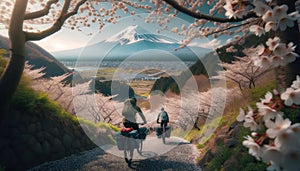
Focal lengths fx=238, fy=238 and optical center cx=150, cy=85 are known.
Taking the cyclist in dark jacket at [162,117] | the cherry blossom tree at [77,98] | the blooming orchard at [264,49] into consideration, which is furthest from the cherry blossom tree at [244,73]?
the cherry blossom tree at [77,98]

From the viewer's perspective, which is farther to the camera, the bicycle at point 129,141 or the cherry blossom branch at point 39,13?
the bicycle at point 129,141

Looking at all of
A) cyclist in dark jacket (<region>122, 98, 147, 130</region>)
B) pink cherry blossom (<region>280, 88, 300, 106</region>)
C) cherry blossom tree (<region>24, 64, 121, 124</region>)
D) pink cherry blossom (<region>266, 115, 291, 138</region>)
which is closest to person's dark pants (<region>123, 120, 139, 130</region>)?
cyclist in dark jacket (<region>122, 98, 147, 130</region>)

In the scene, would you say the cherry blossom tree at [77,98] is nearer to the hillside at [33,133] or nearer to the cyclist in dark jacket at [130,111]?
the hillside at [33,133]

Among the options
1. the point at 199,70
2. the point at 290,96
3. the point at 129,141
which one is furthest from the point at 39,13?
the point at 199,70

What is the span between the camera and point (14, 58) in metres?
4.79

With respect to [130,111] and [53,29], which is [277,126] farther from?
[130,111]

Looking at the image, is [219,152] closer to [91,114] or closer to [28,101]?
[28,101]

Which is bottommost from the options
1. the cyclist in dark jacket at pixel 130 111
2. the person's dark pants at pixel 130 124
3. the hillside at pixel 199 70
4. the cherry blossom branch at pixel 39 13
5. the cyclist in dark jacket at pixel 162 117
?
the hillside at pixel 199 70

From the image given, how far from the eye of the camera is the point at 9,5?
655cm

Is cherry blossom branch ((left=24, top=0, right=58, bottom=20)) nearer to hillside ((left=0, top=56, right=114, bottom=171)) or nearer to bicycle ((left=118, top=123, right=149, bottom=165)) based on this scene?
hillside ((left=0, top=56, right=114, bottom=171))

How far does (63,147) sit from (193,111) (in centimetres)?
1345

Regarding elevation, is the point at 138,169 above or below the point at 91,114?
above

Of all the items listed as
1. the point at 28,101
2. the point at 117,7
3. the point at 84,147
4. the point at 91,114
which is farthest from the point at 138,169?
the point at 91,114

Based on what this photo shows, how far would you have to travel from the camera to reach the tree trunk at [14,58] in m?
4.75
